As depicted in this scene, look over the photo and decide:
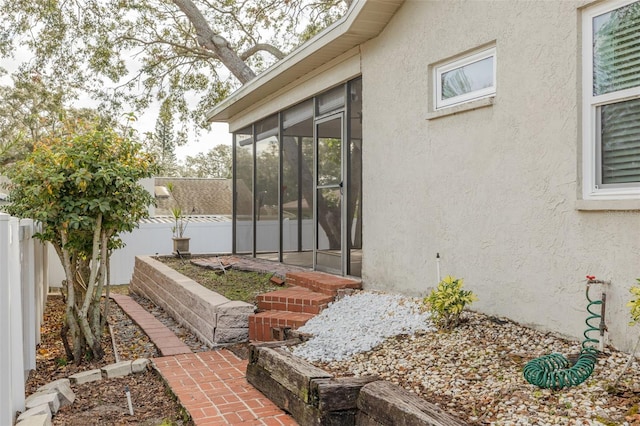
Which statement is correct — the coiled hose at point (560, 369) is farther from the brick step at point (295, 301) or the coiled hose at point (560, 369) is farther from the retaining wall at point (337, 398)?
the brick step at point (295, 301)

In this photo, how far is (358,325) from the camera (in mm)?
4945

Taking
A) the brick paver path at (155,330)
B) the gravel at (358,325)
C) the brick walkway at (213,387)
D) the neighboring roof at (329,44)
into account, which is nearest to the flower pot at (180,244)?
the brick paver path at (155,330)

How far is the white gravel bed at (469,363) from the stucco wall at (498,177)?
1.01ft

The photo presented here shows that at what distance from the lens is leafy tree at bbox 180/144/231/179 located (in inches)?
2144

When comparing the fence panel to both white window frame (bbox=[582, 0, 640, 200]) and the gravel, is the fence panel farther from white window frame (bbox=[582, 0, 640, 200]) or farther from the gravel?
white window frame (bbox=[582, 0, 640, 200])

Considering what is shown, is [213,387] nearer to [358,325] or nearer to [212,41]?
[358,325]

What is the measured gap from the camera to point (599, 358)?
3.46 meters

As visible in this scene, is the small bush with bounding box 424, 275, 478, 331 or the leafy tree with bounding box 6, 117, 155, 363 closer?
the small bush with bounding box 424, 275, 478, 331

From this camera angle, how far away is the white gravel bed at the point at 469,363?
9.21ft

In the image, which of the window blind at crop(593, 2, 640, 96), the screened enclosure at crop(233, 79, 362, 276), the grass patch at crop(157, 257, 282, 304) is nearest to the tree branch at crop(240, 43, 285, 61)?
the screened enclosure at crop(233, 79, 362, 276)

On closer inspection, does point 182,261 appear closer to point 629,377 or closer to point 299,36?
point 299,36

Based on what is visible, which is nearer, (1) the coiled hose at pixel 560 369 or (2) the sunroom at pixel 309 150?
(1) the coiled hose at pixel 560 369

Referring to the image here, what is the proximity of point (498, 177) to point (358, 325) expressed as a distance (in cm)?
187

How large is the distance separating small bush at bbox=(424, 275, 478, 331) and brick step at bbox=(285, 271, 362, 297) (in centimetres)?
184
